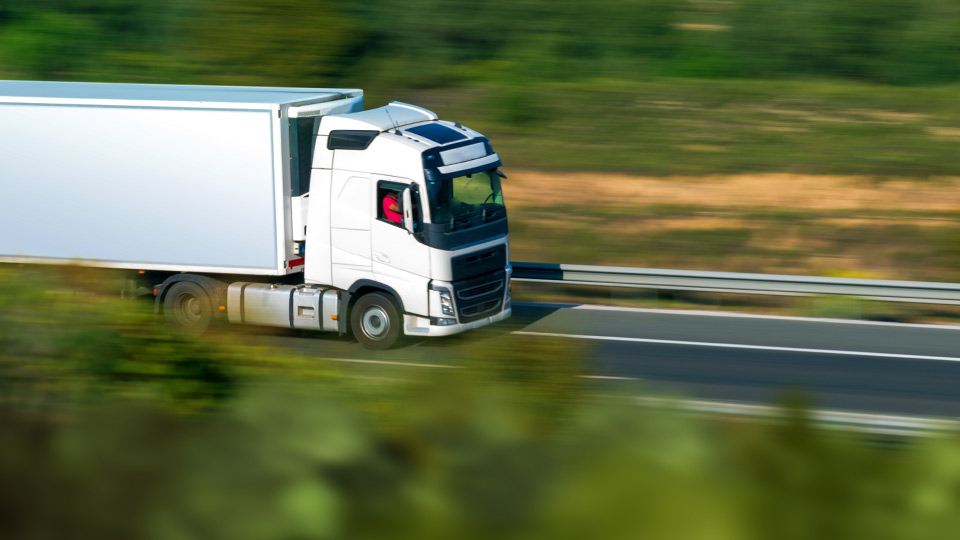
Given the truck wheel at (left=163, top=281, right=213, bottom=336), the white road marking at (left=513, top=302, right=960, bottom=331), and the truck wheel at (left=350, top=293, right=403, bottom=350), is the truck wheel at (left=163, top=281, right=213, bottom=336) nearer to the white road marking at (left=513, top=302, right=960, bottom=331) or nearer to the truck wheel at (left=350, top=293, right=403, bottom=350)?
the truck wheel at (left=350, top=293, right=403, bottom=350)

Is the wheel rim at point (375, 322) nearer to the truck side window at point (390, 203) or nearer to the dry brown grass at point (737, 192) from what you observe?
the truck side window at point (390, 203)

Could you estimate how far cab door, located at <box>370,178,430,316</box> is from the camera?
1225 cm

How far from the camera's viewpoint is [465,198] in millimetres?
12711

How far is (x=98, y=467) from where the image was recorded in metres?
2.08

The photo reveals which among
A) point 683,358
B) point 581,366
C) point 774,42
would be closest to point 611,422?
point 581,366

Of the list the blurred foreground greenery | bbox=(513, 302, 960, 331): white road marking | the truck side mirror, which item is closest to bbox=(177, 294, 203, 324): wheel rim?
the truck side mirror

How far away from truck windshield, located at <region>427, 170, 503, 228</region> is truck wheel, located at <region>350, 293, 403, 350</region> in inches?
54.4

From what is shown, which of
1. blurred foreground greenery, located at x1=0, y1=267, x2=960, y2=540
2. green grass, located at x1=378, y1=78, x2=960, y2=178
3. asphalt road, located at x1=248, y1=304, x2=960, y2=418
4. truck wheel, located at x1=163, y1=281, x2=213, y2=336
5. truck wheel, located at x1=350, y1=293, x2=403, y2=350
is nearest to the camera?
blurred foreground greenery, located at x1=0, y1=267, x2=960, y2=540

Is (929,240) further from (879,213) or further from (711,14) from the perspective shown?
(711,14)

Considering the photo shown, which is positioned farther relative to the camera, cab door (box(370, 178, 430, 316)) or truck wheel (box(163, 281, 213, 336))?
truck wheel (box(163, 281, 213, 336))

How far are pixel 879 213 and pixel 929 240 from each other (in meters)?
1.62

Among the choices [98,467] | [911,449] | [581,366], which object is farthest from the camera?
[581,366]

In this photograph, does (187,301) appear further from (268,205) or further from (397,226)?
(397,226)

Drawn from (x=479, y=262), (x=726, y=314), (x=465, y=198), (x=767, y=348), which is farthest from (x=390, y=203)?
(x=726, y=314)
